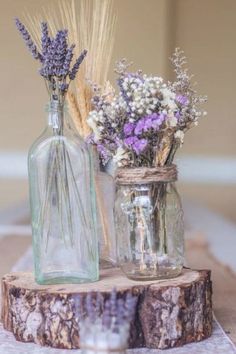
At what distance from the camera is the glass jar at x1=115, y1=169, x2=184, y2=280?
1447 millimetres

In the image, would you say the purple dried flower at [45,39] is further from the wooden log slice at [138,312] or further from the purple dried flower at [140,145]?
the wooden log slice at [138,312]

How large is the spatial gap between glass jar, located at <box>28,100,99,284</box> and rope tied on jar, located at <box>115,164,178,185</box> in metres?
0.08

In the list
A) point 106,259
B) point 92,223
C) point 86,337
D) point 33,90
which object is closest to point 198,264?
point 106,259

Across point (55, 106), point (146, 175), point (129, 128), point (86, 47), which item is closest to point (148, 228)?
point (146, 175)

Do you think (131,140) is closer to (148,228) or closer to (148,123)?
(148,123)

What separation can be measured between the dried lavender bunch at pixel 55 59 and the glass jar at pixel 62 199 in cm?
6

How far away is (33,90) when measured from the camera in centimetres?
498

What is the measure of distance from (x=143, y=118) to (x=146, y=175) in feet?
0.41

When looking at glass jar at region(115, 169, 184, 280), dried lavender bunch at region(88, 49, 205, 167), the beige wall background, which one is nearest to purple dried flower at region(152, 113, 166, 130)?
dried lavender bunch at region(88, 49, 205, 167)

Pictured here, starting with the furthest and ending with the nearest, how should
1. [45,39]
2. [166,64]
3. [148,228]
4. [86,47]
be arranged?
[166,64], [86,47], [148,228], [45,39]

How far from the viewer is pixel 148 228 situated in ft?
4.77

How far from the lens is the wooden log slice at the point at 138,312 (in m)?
1.38

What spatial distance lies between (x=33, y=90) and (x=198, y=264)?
275 cm

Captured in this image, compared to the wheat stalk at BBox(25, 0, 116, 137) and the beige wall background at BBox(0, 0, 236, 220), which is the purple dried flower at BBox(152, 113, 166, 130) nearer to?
the wheat stalk at BBox(25, 0, 116, 137)
